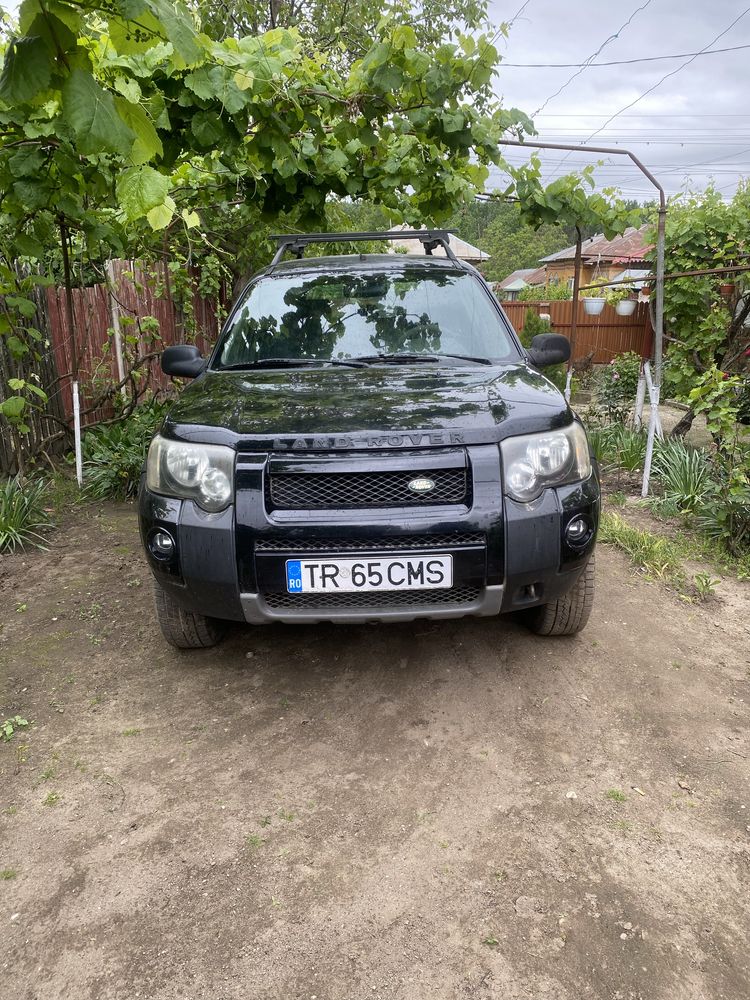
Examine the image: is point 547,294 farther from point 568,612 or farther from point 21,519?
point 568,612

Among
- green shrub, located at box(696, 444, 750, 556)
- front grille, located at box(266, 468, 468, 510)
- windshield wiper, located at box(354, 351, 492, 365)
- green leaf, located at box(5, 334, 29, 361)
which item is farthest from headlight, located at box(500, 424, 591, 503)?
green leaf, located at box(5, 334, 29, 361)

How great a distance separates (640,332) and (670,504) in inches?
283

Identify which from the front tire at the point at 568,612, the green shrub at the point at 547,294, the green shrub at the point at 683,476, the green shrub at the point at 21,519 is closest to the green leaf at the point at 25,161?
the green shrub at the point at 21,519

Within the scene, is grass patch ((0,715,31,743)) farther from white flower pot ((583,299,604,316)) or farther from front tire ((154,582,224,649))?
white flower pot ((583,299,604,316))

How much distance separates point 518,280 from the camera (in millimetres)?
54000

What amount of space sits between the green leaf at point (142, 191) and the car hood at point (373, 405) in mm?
772

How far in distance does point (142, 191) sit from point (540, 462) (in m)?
1.62

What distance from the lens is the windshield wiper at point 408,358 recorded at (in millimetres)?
3180

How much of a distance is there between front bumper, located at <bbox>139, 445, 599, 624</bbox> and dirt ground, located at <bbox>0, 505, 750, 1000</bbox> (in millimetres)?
486

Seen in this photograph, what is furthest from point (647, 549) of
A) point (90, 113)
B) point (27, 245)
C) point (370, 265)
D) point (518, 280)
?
point (518, 280)

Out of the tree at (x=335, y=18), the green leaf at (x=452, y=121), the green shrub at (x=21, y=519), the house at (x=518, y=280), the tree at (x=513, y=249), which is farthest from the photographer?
the tree at (x=513, y=249)

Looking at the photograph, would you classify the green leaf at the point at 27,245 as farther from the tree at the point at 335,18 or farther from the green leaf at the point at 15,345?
the tree at the point at 335,18

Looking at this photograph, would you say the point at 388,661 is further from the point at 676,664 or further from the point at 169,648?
the point at 676,664

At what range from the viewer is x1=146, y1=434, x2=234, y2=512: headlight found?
8.16 ft
